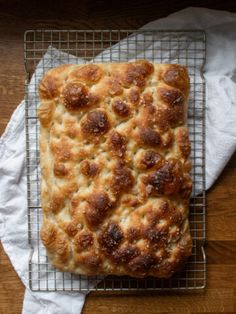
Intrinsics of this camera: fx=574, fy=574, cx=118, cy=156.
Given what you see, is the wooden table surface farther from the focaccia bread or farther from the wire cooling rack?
the focaccia bread

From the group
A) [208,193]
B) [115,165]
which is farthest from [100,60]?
[208,193]

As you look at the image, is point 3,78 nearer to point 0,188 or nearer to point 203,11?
point 0,188

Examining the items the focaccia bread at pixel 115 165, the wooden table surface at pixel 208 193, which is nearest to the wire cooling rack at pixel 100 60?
the wooden table surface at pixel 208 193

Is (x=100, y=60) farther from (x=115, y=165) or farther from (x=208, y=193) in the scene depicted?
(x=208, y=193)

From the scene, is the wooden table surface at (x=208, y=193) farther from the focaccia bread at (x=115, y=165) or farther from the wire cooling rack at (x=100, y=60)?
the focaccia bread at (x=115, y=165)

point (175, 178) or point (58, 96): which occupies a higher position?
point (58, 96)

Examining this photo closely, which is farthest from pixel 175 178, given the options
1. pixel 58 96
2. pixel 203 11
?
pixel 203 11

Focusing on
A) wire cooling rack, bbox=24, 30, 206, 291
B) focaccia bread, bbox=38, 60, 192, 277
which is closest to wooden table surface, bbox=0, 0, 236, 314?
wire cooling rack, bbox=24, 30, 206, 291
